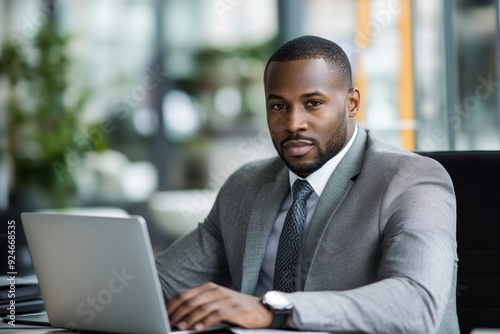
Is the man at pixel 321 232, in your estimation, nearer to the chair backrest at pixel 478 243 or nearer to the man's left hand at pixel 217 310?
the man's left hand at pixel 217 310

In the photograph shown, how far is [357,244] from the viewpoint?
1.83 meters

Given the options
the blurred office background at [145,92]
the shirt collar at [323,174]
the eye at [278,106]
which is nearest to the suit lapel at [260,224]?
the shirt collar at [323,174]

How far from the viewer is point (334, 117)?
1.98m

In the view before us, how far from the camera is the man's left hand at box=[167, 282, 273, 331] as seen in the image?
1.50m

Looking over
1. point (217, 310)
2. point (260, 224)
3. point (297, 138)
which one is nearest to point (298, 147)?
point (297, 138)

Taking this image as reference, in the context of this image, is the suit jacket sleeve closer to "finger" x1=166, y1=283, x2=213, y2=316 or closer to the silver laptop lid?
"finger" x1=166, y1=283, x2=213, y2=316

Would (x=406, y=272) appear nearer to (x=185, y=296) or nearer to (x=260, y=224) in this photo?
(x=185, y=296)

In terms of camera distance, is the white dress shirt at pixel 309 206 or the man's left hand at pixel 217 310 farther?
the white dress shirt at pixel 309 206

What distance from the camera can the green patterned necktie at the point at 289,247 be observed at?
1.95 meters

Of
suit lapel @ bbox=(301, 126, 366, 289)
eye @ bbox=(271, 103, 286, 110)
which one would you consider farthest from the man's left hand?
eye @ bbox=(271, 103, 286, 110)

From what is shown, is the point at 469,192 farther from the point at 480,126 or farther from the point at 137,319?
the point at 480,126

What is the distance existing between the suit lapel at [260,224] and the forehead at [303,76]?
0.28 meters

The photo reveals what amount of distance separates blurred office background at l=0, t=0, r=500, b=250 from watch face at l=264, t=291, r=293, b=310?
3514mm

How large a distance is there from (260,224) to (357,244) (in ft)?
1.04
